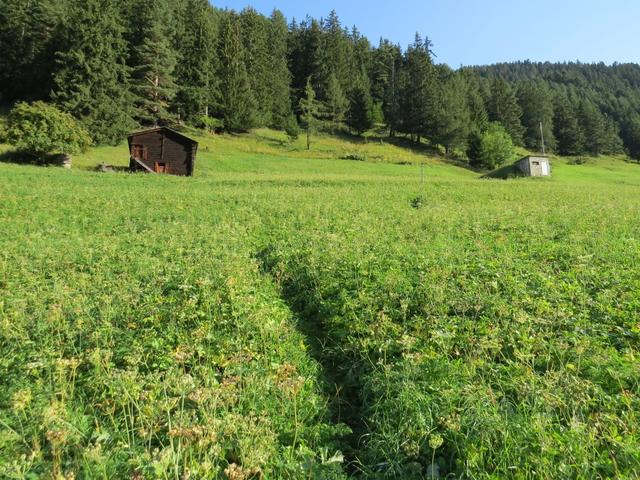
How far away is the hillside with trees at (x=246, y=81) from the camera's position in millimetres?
54750

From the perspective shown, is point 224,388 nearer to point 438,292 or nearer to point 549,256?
point 438,292

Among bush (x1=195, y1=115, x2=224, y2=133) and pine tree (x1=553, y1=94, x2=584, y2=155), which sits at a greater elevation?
pine tree (x1=553, y1=94, x2=584, y2=155)

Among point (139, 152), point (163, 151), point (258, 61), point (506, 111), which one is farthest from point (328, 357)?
point (506, 111)

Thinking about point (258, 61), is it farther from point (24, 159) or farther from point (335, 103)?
point (24, 159)

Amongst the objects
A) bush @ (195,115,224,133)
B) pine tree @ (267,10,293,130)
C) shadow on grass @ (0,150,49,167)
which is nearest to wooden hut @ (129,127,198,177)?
shadow on grass @ (0,150,49,167)

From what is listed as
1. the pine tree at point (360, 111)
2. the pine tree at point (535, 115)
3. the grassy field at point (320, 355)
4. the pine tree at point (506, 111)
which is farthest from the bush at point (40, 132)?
the pine tree at point (535, 115)

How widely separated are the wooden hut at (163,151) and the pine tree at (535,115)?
293 feet

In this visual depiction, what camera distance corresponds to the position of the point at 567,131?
10025cm

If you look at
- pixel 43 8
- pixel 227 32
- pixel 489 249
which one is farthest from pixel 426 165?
pixel 43 8

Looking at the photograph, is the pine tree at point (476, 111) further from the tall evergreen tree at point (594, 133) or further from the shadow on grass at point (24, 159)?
the shadow on grass at point (24, 159)

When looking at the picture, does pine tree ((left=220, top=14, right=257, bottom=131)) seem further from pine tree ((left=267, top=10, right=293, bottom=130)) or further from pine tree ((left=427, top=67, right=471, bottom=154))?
pine tree ((left=427, top=67, right=471, bottom=154))

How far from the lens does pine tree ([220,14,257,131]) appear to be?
69.4 meters

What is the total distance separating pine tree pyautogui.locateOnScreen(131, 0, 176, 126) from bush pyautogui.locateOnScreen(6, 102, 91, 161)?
21339mm

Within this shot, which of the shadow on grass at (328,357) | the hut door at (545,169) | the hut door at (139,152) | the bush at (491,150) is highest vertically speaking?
the bush at (491,150)
